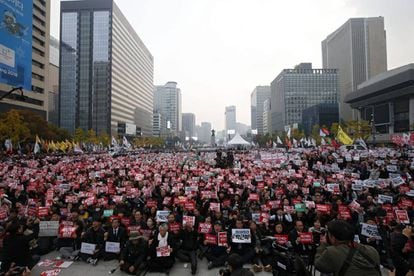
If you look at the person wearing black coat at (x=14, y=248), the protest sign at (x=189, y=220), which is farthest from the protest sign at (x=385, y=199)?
the person wearing black coat at (x=14, y=248)

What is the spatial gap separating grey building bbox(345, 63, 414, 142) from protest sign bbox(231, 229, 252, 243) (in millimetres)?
54019

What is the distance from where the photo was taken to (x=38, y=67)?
64.1 metres

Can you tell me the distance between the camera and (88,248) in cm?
764

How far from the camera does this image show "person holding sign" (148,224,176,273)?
7.06 meters

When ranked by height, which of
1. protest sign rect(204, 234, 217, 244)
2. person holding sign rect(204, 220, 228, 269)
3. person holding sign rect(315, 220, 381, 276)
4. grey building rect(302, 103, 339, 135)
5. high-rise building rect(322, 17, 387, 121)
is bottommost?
person holding sign rect(204, 220, 228, 269)

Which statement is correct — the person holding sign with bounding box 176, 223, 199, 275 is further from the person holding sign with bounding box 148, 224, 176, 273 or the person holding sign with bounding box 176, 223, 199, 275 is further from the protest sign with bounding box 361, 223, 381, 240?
the protest sign with bounding box 361, 223, 381, 240

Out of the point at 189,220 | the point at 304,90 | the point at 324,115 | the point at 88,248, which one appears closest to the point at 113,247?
the point at 88,248

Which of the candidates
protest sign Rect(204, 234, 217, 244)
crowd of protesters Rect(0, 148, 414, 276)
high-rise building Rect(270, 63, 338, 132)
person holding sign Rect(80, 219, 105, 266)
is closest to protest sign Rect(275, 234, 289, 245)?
crowd of protesters Rect(0, 148, 414, 276)

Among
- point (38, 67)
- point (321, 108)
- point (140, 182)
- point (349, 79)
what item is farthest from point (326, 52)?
point (140, 182)

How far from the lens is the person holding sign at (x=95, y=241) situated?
25.1ft

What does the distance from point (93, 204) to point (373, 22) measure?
164 meters

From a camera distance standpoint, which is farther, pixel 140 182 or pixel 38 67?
pixel 38 67

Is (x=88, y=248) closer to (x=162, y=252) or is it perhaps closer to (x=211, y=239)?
(x=162, y=252)

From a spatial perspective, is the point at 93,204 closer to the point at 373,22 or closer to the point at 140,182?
the point at 140,182
